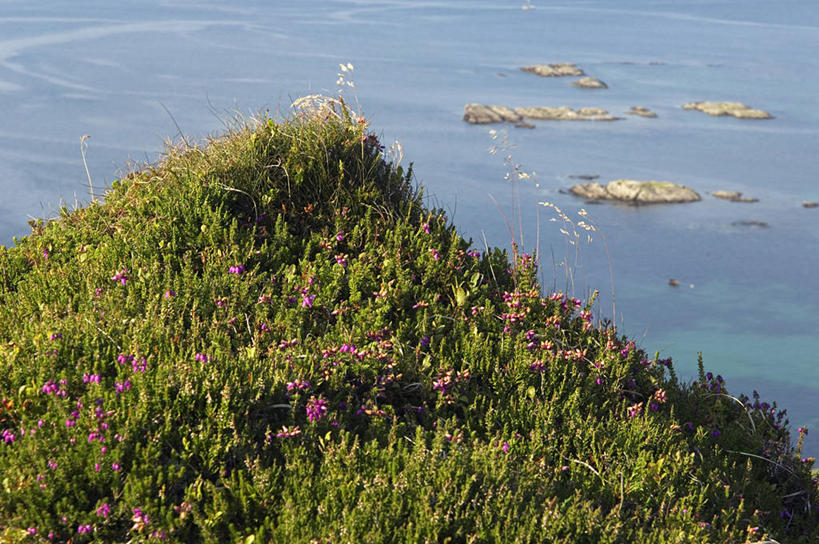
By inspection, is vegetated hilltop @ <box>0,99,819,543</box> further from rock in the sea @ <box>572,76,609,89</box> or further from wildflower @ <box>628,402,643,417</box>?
rock in the sea @ <box>572,76,609,89</box>

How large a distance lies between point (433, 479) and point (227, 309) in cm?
222

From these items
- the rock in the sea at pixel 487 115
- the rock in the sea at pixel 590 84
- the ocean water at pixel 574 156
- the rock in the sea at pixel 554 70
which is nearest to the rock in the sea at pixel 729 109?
the ocean water at pixel 574 156

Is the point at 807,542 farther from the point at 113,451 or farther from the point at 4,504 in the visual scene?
the point at 4,504

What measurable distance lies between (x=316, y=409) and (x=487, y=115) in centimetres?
14141

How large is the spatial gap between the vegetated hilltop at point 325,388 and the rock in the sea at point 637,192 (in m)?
109

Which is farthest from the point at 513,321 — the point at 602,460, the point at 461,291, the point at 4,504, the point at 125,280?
the point at 4,504

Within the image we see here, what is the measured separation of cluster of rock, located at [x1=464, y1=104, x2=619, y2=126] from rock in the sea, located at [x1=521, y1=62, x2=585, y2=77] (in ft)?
102

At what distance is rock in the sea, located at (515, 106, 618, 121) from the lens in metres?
146

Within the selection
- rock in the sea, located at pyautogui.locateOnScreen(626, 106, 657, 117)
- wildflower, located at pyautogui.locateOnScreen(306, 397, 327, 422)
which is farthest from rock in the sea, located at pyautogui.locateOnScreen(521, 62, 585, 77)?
wildflower, located at pyautogui.locateOnScreen(306, 397, 327, 422)

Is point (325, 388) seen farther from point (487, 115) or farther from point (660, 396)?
point (487, 115)

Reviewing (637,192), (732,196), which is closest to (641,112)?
(732,196)

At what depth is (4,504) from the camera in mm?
3568

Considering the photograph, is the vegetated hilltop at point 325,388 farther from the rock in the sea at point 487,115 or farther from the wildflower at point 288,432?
the rock in the sea at point 487,115

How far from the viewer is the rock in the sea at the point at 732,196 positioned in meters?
126
